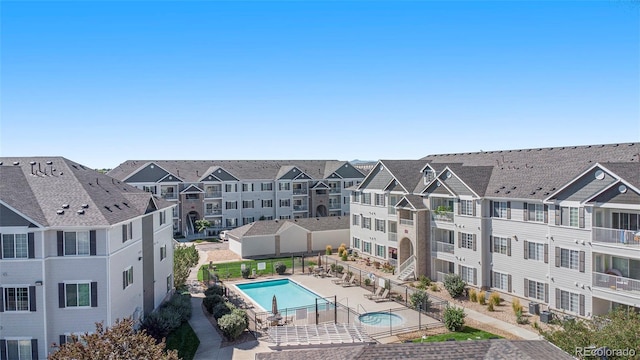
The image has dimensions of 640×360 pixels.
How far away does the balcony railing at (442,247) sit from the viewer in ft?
124

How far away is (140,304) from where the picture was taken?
→ 2792cm

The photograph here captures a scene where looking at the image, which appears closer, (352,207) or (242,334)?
(242,334)

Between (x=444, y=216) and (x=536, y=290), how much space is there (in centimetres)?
942

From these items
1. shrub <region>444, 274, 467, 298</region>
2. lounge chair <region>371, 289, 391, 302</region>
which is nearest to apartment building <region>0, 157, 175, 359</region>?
lounge chair <region>371, 289, 391, 302</region>

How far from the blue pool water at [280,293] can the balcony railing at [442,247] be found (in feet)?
Result: 35.2

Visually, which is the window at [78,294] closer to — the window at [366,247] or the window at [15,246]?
the window at [15,246]

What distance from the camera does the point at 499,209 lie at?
34.4 metres

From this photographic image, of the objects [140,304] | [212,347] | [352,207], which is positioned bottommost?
[212,347]

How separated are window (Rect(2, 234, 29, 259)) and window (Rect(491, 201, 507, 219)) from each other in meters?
29.9

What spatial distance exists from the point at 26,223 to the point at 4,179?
4.24 m

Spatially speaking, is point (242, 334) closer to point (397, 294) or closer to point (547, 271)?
point (397, 294)

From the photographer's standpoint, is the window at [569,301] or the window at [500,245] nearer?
the window at [569,301]

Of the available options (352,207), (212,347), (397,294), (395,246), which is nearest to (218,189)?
(352,207)

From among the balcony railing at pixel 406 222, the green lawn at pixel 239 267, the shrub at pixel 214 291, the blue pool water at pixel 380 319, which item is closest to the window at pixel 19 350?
the shrub at pixel 214 291
